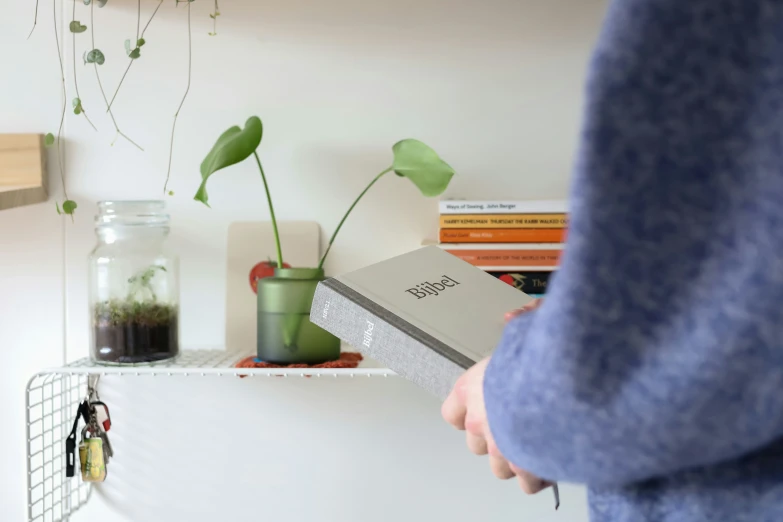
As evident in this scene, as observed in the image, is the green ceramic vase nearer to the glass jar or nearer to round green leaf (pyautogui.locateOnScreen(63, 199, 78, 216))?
the glass jar

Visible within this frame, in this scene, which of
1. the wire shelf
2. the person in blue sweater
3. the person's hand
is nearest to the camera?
the person in blue sweater

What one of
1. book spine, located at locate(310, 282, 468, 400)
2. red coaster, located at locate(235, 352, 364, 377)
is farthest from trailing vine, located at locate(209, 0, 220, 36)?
book spine, located at locate(310, 282, 468, 400)

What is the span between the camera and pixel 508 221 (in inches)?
43.9

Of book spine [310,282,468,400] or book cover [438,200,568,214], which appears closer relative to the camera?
book spine [310,282,468,400]

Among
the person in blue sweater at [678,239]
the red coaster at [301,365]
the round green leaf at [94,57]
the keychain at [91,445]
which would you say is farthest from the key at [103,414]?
the person in blue sweater at [678,239]

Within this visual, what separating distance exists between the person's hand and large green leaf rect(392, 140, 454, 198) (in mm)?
495

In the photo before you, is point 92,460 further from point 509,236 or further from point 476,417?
point 476,417

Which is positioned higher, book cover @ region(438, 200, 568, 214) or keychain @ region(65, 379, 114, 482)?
book cover @ region(438, 200, 568, 214)

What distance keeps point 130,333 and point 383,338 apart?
52 cm

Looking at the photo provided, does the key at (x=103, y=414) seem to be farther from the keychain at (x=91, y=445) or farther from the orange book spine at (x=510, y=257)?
the orange book spine at (x=510, y=257)

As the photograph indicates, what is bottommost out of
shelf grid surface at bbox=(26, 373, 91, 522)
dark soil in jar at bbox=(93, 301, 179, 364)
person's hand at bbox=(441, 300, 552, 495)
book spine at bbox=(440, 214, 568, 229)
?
shelf grid surface at bbox=(26, 373, 91, 522)

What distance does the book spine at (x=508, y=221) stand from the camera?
1.11 meters

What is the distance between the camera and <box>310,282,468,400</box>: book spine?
685mm

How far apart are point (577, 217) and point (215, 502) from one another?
1049 mm
